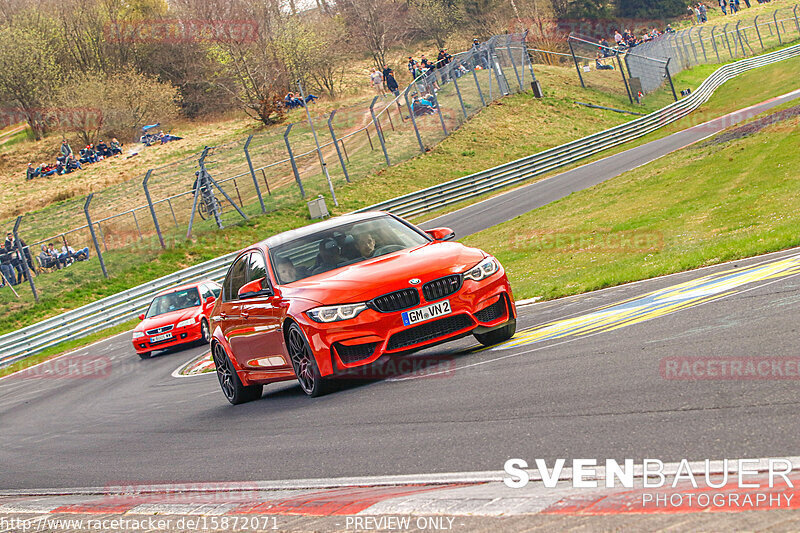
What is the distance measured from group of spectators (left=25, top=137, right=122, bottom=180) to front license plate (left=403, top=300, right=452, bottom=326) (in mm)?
57587

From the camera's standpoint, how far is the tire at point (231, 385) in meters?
10.3

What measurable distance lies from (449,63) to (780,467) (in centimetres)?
4601

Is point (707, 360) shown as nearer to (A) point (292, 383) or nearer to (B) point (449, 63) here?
(A) point (292, 383)

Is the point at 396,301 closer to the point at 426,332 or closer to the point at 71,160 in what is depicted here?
the point at 426,332

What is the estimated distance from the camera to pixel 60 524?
5711mm

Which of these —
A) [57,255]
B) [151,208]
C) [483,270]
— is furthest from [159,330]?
[57,255]

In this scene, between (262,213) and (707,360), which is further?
(262,213)

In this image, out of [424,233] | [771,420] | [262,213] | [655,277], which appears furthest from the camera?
[262,213]

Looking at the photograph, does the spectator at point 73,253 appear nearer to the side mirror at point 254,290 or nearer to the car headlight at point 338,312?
the side mirror at point 254,290

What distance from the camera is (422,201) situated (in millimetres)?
39062

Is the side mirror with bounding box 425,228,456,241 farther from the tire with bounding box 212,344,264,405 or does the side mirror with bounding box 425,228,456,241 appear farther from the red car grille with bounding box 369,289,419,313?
the tire with bounding box 212,344,264,405

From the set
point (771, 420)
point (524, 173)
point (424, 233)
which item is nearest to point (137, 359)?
point (424, 233)

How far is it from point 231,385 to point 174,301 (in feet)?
40.0

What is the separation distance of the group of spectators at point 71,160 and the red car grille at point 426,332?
5757 centimetres
